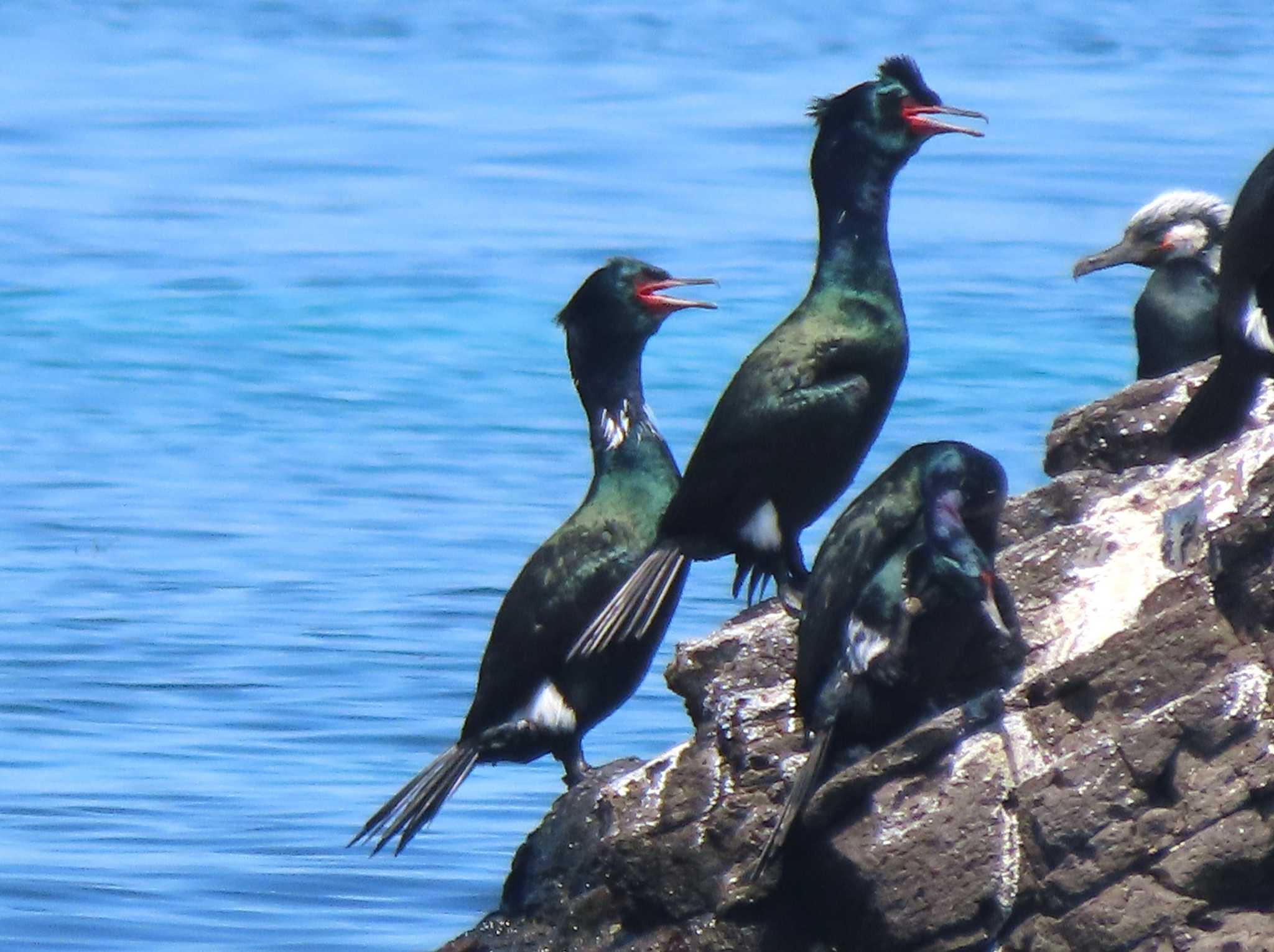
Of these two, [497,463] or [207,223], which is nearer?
[497,463]

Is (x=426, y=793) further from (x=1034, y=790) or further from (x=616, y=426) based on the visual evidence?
(x=1034, y=790)

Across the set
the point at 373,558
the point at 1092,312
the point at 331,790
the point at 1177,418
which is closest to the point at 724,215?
the point at 1092,312

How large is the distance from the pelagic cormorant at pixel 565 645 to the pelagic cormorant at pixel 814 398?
0.12 m

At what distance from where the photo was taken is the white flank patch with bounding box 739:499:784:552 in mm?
5273

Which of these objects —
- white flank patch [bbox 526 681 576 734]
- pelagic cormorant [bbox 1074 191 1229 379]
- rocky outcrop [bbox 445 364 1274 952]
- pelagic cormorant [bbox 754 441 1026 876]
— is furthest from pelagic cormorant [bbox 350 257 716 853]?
pelagic cormorant [bbox 1074 191 1229 379]

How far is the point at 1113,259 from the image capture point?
7.14 metres

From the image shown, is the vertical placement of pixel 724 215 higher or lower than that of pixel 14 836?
higher

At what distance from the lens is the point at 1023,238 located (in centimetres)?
1659

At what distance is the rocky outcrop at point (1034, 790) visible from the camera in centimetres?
409

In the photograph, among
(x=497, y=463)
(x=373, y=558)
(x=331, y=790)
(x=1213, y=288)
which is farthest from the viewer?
(x=497, y=463)

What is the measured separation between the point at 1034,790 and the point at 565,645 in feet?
4.89

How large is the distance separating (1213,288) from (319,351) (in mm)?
9150

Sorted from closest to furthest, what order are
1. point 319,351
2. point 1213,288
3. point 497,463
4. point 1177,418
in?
point 1177,418 < point 1213,288 < point 497,463 < point 319,351

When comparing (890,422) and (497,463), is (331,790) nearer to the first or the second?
(497,463)
